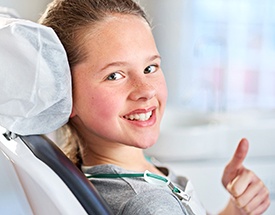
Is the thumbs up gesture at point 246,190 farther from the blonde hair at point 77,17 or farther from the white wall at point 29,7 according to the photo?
the white wall at point 29,7

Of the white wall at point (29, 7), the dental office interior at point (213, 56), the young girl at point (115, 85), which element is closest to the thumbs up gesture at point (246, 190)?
the young girl at point (115, 85)

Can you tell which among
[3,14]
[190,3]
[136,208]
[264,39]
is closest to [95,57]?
[3,14]

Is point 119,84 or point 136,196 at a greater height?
point 119,84

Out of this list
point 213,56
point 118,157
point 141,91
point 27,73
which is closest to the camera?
point 27,73

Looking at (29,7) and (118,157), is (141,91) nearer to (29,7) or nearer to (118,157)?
(118,157)

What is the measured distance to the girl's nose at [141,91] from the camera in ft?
3.59

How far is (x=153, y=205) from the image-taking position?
0.99m

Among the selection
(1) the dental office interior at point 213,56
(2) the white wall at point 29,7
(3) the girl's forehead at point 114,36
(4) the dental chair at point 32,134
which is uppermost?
(3) the girl's forehead at point 114,36

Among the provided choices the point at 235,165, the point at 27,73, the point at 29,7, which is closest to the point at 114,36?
the point at 27,73

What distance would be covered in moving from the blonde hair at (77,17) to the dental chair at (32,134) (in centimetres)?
9

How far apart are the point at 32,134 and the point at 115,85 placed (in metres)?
0.18

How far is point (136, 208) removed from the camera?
100 centimetres

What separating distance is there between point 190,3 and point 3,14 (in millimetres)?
2427

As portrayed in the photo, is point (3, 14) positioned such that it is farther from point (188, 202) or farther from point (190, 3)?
point (190, 3)
